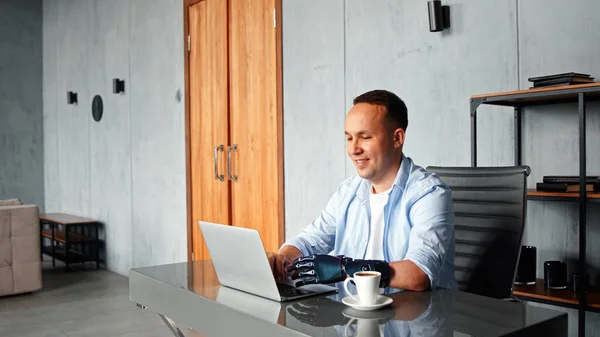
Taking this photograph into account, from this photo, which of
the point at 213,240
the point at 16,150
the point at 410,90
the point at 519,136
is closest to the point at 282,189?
the point at 410,90

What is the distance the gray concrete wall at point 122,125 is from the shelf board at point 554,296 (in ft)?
11.8

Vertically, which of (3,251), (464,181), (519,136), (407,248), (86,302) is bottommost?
(86,302)

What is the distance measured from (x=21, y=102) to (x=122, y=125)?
9.35 ft

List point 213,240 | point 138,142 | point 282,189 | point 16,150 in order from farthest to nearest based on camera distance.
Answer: point 16,150, point 138,142, point 282,189, point 213,240

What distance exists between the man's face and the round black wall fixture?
18.4ft

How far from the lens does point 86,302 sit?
200 inches

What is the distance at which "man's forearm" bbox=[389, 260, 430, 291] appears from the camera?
1622mm

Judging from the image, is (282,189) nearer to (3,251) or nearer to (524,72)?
(524,72)

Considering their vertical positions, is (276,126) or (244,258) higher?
(276,126)

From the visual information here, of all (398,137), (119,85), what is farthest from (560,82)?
(119,85)

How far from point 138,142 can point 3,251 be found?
1.70 meters

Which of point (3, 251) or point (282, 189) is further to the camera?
point (3, 251)

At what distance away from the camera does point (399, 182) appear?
81.3 inches

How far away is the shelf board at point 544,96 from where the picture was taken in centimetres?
243
